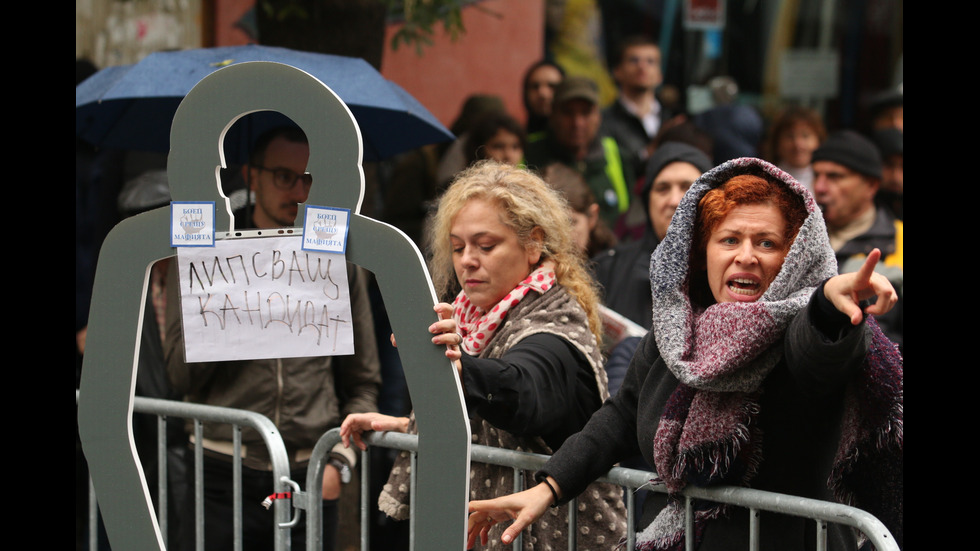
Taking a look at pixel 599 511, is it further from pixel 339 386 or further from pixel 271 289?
pixel 339 386

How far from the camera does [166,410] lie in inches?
143

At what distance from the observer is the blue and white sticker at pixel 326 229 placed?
2.62 meters

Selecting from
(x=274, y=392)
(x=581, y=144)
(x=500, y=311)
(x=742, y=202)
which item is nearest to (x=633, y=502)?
(x=500, y=311)

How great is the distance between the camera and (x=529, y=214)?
310cm

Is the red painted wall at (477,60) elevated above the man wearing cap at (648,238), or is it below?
above

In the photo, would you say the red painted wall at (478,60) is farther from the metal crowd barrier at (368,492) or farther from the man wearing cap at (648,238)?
the metal crowd barrier at (368,492)

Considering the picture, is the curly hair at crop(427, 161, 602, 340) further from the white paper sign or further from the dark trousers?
the dark trousers

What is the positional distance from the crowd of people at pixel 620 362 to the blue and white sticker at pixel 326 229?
10.8 inches

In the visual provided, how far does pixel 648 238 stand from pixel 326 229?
2.40 m

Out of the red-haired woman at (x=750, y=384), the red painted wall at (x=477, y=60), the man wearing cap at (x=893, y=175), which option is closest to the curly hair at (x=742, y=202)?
the red-haired woman at (x=750, y=384)

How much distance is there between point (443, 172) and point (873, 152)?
7.66 ft

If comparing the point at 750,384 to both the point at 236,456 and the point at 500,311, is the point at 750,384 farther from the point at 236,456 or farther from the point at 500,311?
the point at 236,456

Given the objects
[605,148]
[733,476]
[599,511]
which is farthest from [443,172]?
[733,476]

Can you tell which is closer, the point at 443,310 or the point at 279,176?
the point at 443,310
